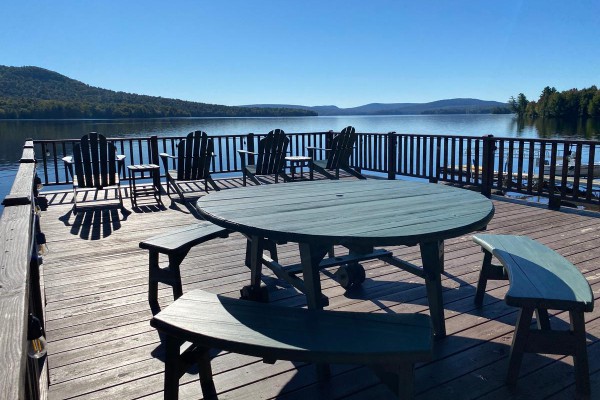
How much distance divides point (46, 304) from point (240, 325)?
6.03ft

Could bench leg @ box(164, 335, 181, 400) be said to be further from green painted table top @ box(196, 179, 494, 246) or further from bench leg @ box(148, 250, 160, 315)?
bench leg @ box(148, 250, 160, 315)

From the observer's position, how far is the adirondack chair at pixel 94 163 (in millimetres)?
5762

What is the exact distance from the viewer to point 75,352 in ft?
7.09

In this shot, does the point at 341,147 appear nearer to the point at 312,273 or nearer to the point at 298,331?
the point at 312,273

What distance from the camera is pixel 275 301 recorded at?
279 centimetres

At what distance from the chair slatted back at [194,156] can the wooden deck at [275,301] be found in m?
1.89

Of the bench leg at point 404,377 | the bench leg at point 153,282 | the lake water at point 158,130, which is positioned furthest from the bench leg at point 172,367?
the lake water at point 158,130

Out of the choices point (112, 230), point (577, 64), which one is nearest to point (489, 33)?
point (577, 64)

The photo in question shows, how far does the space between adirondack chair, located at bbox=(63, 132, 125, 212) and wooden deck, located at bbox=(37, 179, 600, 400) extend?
147cm

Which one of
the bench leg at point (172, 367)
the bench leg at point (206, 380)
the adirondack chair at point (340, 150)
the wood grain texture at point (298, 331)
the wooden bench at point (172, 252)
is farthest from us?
the adirondack chair at point (340, 150)

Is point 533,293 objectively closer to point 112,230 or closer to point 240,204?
point 240,204

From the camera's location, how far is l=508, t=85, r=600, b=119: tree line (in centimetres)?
6812

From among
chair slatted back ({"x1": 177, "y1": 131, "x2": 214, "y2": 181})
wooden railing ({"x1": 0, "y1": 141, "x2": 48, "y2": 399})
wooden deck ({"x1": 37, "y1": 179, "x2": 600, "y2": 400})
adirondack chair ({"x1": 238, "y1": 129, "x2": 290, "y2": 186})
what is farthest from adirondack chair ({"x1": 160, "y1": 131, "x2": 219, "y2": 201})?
wooden railing ({"x1": 0, "y1": 141, "x2": 48, "y2": 399})

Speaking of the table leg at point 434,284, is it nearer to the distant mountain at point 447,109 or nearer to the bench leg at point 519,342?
the bench leg at point 519,342
